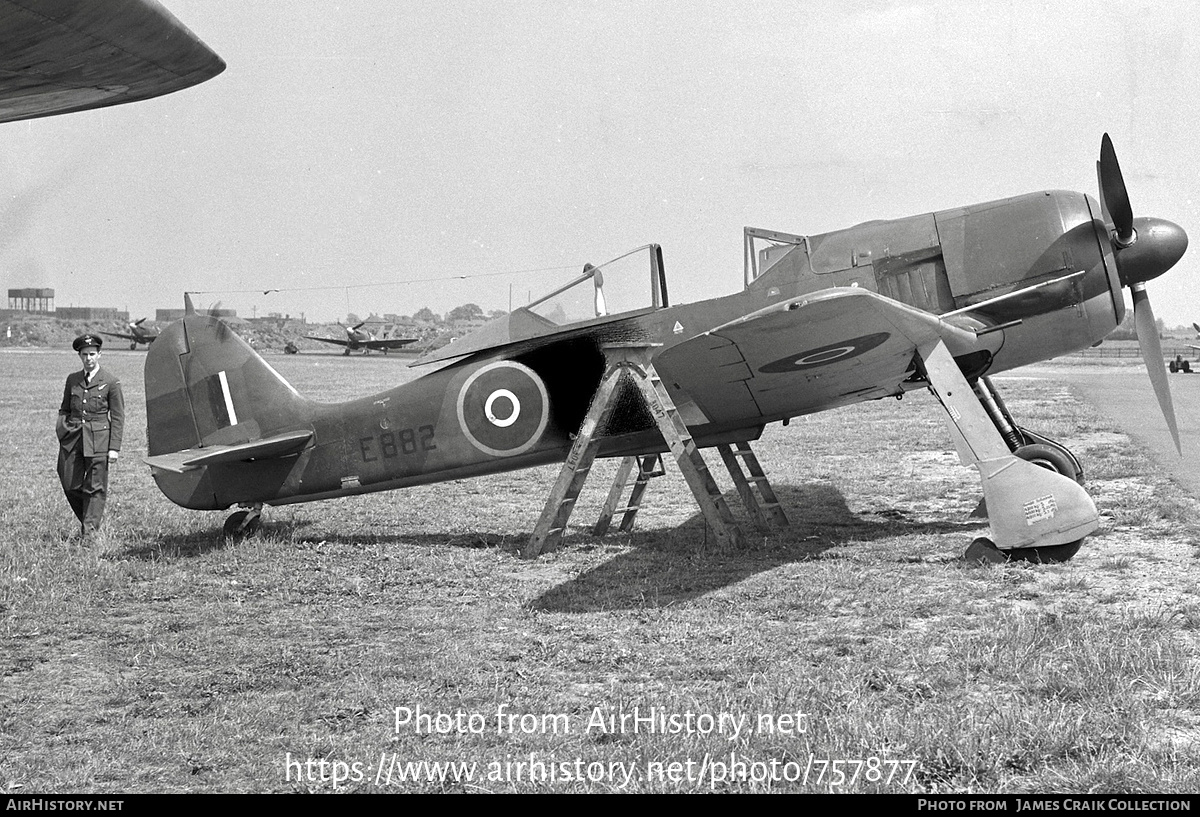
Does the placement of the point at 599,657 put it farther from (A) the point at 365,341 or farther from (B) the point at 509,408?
(A) the point at 365,341

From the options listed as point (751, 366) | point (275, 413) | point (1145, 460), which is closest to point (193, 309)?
point (275, 413)

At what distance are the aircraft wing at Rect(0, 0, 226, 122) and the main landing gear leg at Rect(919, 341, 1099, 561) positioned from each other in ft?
16.4

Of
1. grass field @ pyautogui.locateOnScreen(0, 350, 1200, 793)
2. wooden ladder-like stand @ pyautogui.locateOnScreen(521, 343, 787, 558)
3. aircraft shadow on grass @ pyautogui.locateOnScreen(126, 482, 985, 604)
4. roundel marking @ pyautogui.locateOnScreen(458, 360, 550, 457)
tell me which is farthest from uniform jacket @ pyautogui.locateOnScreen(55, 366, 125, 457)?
wooden ladder-like stand @ pyautogui.locateOnScreen(521, 343, 787, 558)

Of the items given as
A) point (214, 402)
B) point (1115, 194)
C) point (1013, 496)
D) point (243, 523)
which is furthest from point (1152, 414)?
point (214, 402)

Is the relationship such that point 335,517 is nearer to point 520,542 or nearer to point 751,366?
point 520,542

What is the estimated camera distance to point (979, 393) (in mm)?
8031

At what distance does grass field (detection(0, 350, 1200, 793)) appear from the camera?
338 centimetres

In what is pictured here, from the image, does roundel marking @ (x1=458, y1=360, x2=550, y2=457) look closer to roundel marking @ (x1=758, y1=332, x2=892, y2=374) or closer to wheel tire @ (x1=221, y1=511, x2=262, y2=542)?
roundel marking @ (x1=758, y1=332, x2=892, y2=374)

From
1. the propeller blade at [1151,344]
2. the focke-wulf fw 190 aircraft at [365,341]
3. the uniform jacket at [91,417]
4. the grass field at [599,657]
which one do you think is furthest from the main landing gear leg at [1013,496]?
the focke-wulf fw 190 aircraft at [365,341]

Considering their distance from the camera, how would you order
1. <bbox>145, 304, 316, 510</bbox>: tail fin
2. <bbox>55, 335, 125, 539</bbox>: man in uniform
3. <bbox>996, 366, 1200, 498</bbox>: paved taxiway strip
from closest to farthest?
<bbox>145, 304, 316, 510</bbox>: tail fin < <bbox>55, 335, 125, 539</bbox>: man in uniform < <bbox>996, 366, 1200, 498</bbox>: paved taxiway strip

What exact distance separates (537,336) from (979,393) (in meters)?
3.68

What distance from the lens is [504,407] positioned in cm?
757

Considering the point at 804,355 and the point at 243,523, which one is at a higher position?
the point at 804,355

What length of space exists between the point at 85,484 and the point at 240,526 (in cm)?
139
